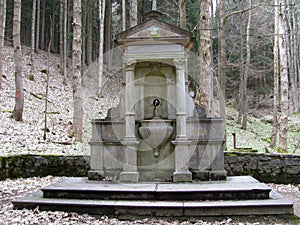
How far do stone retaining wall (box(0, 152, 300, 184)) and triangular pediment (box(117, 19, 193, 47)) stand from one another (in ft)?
12.4

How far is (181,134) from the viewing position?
7.11m

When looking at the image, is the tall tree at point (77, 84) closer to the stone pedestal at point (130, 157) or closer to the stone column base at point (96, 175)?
the stone column base at point (96, 175)

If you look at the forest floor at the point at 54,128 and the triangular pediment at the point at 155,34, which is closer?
the forest floor at the point at 54,128

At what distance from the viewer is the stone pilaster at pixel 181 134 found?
22.9ft

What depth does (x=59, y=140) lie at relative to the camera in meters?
11.8

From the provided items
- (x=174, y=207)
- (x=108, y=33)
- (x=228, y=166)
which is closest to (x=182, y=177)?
(x=174, y=207)

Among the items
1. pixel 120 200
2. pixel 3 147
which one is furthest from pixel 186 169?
pixel 3 147

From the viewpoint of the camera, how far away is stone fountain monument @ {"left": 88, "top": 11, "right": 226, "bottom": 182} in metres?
7.13

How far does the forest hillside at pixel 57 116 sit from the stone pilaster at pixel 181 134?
15.9 ft

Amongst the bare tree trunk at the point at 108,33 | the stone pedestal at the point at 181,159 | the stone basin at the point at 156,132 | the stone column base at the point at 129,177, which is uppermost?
the bare tree trunk at the point at 108,33

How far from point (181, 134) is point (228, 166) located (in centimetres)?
256

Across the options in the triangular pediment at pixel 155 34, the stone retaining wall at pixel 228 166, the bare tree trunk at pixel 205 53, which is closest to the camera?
the triangular pediment at pixel 155 34

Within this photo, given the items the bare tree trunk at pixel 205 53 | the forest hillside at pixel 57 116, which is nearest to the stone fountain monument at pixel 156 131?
the bare tree trunk at pixel 205 53


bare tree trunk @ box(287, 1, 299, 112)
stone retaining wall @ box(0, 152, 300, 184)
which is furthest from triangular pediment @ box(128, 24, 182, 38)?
bare tree trunk @ box(287, 1, 299, 112)
